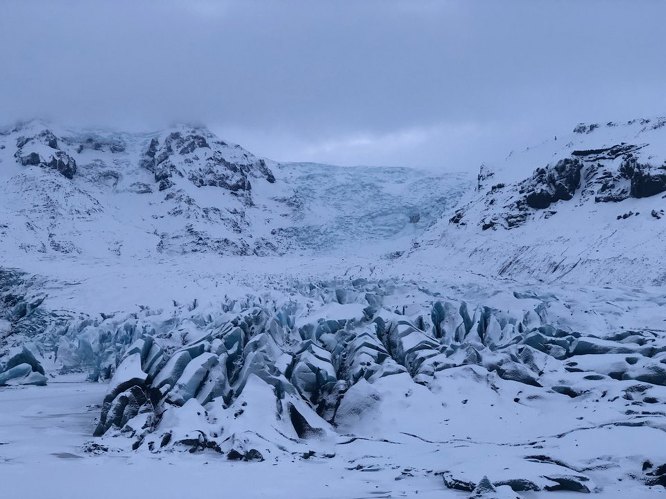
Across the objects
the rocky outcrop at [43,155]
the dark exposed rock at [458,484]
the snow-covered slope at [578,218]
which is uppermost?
the rocky outcrop at [43,155]

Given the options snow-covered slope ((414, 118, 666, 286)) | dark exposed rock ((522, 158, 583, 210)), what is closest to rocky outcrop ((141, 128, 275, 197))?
snow-covered slope ((414, 118, 666, 286))

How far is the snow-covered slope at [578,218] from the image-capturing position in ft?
112

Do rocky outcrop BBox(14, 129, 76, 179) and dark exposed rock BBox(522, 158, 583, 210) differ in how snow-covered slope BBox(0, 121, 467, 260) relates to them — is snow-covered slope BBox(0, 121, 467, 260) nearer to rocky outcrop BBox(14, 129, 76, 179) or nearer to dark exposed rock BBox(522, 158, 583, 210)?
rocky outcrop BBox(14, 129, 76, 179)

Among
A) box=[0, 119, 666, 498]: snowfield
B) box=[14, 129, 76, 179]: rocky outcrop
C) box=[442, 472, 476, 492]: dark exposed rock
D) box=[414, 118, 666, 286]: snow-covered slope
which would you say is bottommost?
box=[442, 472, 476, 492]: dark exposed rock

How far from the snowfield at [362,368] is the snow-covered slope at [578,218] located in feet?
0.76

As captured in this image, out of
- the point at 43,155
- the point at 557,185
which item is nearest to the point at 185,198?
the point at 43,155

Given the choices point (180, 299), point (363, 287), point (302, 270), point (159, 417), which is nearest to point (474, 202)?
point (302, 270)

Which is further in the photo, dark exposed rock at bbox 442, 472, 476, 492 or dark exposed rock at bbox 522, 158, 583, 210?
dark exposed rock at bbox 522, 158, 583, 210

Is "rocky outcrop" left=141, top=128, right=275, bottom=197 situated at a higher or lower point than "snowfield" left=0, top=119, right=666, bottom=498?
higher

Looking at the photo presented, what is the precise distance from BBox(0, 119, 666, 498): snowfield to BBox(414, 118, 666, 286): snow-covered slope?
0.76 ft

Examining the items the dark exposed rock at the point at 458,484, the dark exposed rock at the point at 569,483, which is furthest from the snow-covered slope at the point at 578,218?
the dark exposed rock at the point at 458,484

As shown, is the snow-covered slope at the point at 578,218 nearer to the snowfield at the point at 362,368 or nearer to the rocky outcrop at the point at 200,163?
the snowfield at the point at 362,368

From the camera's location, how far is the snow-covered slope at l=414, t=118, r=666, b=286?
34.1 metres

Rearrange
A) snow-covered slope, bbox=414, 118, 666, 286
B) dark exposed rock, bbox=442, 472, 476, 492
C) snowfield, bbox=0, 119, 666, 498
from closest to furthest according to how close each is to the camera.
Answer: dark exposed rock, bbox=442, 472, 476, 492 < snowfield, bbox=0, 119, 666, 498 < snow-covered slope, bbox=414, 118, 666, 286
